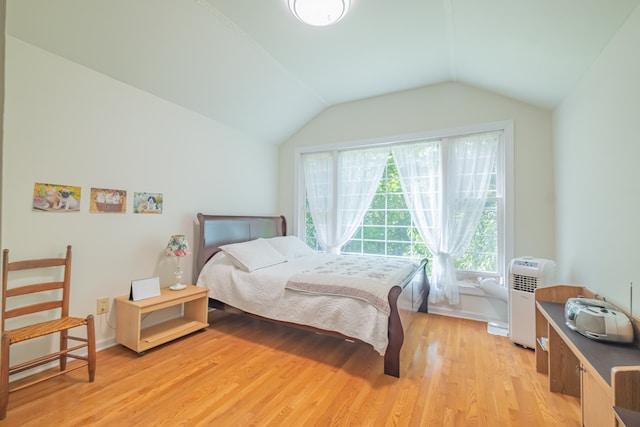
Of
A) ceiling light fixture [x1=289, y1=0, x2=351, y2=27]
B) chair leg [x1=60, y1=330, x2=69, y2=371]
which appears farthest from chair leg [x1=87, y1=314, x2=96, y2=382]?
ceiling light fixture [x1=289, y1=0, x2=351, y2=27]

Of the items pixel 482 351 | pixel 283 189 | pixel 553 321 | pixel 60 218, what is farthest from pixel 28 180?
pixel 482 351

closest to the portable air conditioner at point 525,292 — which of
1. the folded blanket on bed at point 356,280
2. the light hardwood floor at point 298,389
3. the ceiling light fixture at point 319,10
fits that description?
the light hardwood floor at point 298,389

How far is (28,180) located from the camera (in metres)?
2.02

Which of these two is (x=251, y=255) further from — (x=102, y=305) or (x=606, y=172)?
(x=606, y=172)

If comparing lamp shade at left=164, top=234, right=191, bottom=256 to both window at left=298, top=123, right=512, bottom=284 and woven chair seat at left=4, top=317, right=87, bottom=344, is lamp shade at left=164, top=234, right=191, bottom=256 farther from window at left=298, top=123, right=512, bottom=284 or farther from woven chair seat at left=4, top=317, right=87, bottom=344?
window at left=298, top=123, right=512, bottom=284

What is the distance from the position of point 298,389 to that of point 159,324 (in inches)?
67.6

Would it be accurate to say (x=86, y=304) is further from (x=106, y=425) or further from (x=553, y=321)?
(x=553, y=321)

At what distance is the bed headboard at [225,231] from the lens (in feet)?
10.3

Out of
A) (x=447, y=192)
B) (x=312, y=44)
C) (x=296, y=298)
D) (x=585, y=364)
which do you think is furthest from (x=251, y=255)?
(x=585, y=364)

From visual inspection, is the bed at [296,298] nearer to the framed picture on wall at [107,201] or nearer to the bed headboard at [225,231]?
the bed headboard at [225,231]

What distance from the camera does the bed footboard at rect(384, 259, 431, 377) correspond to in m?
2.07

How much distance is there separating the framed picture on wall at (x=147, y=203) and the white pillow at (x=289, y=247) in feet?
4.24

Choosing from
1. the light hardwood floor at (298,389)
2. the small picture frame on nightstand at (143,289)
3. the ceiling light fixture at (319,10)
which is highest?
the ceiling light fixture at (319,10)

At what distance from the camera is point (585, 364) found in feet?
4.40
